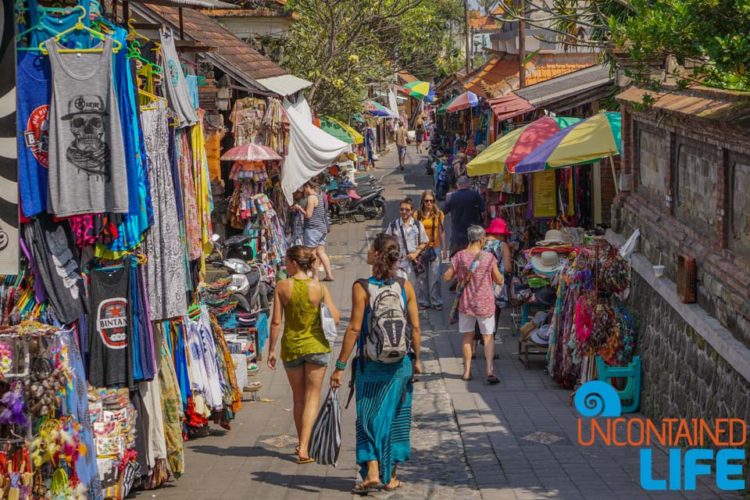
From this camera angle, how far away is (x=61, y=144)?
7.56 m

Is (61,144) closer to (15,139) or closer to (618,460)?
(15,139)

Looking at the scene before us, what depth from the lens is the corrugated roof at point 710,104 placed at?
7.84 meters

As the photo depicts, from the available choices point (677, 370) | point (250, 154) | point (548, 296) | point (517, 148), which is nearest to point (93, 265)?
point (677, 370)

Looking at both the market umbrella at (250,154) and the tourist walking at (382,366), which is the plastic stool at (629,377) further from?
the market umbrella at (250,154)

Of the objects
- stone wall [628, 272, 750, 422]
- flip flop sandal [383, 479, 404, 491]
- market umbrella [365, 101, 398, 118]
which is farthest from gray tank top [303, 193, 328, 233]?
market umbrella [365, 101, 398, 118]

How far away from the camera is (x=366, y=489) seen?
8.52 meters

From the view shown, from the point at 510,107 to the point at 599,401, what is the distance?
29.1 ft

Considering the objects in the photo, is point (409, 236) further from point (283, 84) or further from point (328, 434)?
point (328, 434)

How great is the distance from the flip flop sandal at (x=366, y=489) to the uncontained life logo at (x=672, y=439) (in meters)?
1.93

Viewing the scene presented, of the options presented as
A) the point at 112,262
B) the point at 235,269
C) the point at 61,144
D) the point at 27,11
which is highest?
the point at 27,11

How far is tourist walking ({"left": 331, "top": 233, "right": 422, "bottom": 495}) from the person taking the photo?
8.47 meters

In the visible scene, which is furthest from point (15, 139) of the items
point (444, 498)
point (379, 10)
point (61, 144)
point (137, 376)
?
point (379, 10)

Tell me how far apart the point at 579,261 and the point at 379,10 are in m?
15.3

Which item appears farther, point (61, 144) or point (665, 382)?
point (665, 382)
